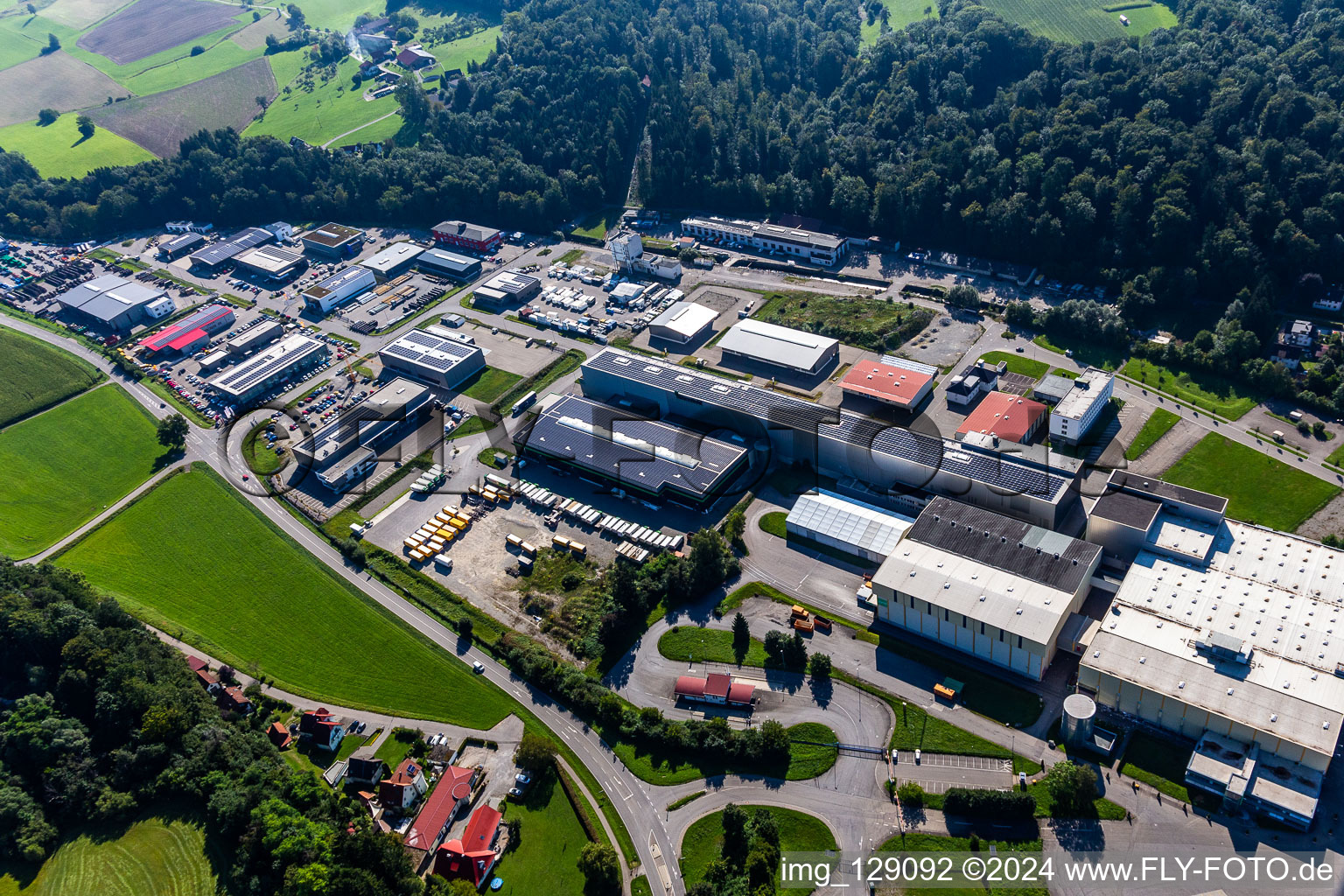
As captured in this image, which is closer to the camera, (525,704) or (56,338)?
(525,704)

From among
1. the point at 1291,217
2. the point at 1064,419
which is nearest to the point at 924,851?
the point at 1064,419

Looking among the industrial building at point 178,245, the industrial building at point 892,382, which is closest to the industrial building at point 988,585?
the industrial building at point 892,382

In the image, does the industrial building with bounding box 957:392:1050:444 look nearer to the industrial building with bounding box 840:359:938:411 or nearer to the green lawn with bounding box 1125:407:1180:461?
the industrial building with bounding box 840:359:938:411

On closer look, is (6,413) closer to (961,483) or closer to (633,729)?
(633,729)

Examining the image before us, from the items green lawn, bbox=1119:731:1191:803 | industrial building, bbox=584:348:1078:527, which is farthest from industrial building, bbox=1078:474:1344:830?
industrial building, bbox=584:348:1078:527

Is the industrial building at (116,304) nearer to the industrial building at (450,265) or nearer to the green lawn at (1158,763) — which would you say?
the industrial building at (450,265)

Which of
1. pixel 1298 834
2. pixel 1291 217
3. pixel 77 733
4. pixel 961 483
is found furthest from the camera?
pixel 1291 217
